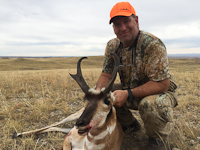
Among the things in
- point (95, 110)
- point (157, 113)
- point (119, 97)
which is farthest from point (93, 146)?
point (157, 113)

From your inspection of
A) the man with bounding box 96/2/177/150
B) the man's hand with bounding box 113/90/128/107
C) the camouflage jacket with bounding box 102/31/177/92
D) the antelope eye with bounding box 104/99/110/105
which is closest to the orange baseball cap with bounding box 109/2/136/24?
the man with bounding box 96/2/177/150

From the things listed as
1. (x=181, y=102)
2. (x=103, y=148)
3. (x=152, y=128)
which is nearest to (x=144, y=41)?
(x=152, y=128)

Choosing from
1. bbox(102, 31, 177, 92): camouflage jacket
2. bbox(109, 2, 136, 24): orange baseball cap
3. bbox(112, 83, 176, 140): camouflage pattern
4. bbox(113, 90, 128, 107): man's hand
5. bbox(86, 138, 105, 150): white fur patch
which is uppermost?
bbox(109, 2, 136, 24): orange baseball cap

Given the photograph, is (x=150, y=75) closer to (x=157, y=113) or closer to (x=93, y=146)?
(x=157, y=113)

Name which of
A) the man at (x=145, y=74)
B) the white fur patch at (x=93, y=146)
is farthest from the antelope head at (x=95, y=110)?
the white fur patch at (x=93, y=146)

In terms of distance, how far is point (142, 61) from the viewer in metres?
3.52

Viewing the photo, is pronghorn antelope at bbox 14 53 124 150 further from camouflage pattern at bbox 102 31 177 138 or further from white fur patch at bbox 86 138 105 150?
camouflage pattern at bbox 102 31 177 138

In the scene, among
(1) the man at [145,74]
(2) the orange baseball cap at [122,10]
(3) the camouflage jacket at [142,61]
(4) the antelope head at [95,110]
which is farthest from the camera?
(2) the orange baseball cap at [122,10]

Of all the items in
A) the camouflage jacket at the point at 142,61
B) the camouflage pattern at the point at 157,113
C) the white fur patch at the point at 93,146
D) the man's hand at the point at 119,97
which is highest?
the camouflage jacket at the point at 142,61

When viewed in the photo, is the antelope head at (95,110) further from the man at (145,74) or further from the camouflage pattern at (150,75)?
the camouflage pattern at (150,75)

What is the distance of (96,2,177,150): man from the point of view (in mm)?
3023

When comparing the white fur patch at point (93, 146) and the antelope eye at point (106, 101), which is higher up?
the antelope eye at point (106, 101)

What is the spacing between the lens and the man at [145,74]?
3023mm

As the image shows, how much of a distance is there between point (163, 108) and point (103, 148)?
1.39 metres
